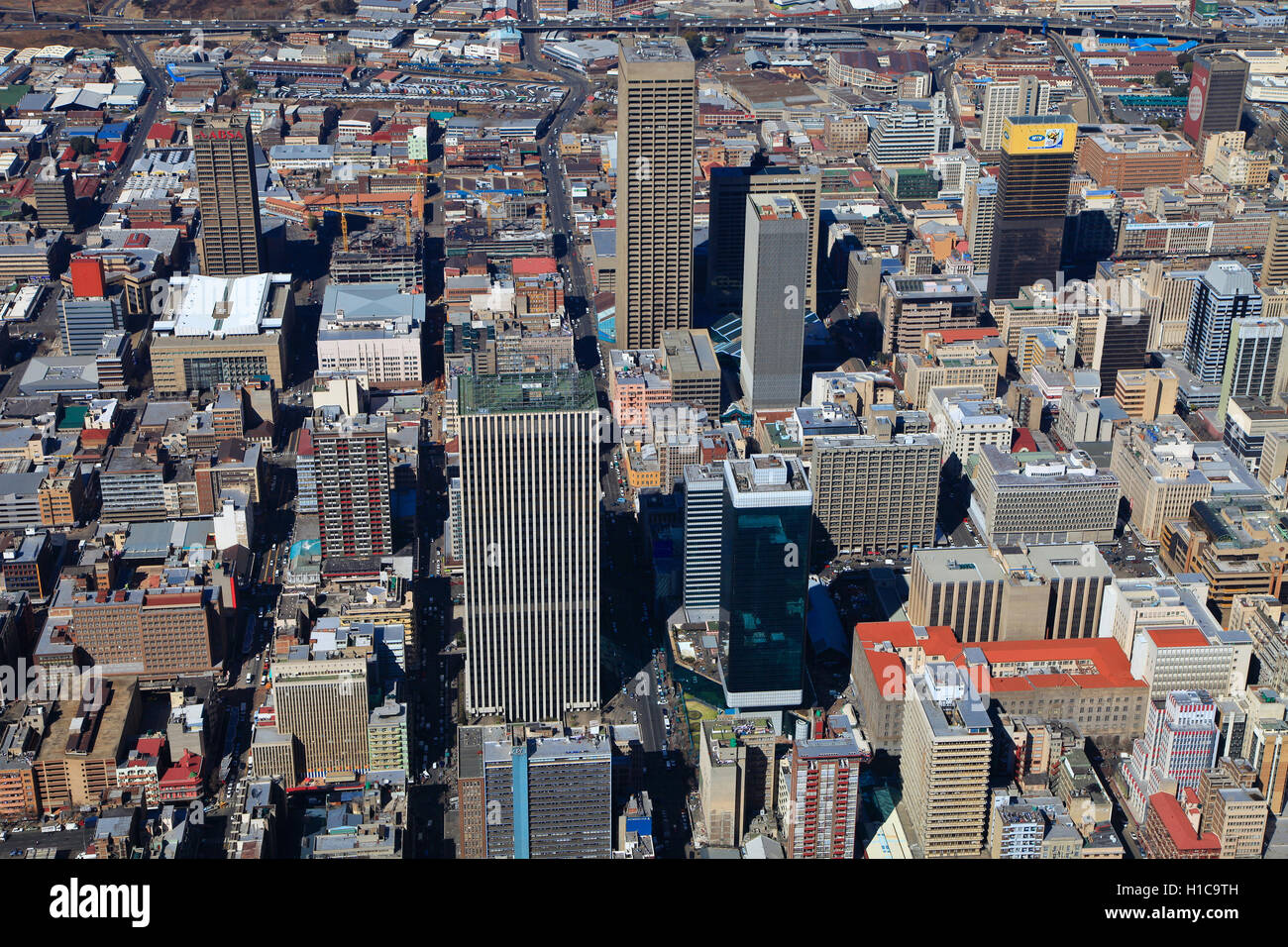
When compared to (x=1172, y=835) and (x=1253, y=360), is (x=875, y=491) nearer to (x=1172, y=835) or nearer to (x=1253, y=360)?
(x=1172, y=835)

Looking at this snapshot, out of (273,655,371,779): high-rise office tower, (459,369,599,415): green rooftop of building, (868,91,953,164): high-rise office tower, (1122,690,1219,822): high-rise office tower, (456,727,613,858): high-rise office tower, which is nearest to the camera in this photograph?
(456,727,613,858): high-rise office tower

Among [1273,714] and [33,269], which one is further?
[33,269]

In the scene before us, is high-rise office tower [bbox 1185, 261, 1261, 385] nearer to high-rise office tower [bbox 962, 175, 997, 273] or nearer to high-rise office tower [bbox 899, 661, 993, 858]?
high-rise office tower [bbox 962, 175, 997, 273]

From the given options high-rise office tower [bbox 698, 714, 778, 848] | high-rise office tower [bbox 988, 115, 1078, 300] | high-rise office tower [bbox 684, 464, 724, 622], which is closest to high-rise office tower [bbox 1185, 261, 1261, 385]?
high-rise office tower [bbox 988, 115, 1078, 300]

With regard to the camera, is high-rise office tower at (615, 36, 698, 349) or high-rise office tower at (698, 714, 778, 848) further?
high-rise office tower at (615, 36, 698, 349)

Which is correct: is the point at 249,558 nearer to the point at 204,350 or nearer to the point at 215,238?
the point at 204,350

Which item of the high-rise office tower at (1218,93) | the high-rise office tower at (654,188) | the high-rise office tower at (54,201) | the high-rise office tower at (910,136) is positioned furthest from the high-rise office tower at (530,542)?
the high-rise office tower at (1218,93)
